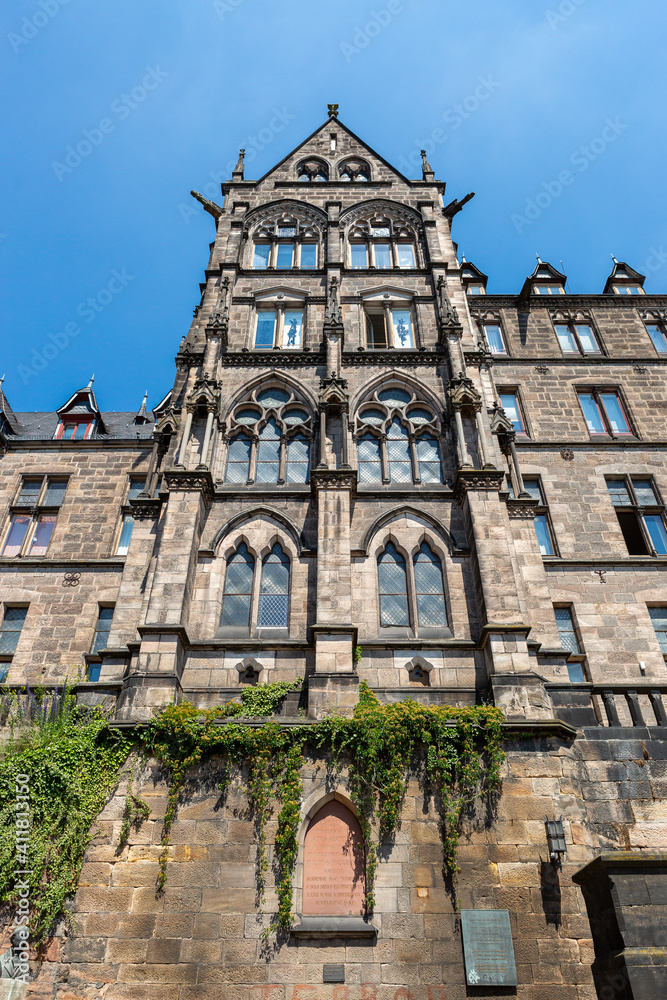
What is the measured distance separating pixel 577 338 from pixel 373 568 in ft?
41.1

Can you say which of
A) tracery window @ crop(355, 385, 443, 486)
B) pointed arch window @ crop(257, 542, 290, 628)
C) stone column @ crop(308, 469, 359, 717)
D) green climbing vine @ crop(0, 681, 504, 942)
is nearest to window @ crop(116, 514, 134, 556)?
pointed arch window @ crop(257, 542, 290, 628)

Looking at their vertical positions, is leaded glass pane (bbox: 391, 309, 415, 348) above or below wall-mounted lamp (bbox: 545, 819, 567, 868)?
above

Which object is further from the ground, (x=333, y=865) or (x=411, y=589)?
(x=411, y=589)

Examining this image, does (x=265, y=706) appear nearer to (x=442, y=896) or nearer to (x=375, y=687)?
(x=375, y=687)

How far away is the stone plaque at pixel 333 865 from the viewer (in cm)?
1051

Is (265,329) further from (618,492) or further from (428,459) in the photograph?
(618,492)

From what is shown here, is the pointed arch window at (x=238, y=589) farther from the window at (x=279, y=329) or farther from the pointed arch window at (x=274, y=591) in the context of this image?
the window at (x=279, y=329)

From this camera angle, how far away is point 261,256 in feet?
73.3

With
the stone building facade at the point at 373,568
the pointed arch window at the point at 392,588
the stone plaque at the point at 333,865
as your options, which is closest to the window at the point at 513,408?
the stone building facade at the point at 373,568

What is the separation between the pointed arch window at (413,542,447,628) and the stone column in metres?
1.55

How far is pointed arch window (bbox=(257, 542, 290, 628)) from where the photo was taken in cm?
1406

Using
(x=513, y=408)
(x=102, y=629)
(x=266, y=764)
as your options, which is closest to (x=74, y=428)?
(x=102, y=629)

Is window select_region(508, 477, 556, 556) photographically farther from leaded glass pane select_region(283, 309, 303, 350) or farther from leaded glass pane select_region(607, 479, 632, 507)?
leaded glass pane select_region(283, 309, 303, 350)

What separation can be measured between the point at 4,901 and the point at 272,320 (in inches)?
586
